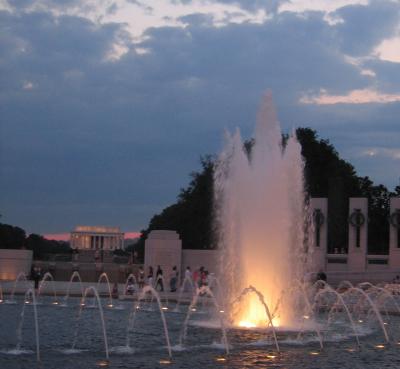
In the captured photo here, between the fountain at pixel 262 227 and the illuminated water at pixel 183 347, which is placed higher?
the fountain at pixel 262 227

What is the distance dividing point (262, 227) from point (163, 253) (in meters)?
19.9

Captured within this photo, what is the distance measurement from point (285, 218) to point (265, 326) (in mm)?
2952

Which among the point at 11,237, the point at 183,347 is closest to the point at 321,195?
the point at 183,347

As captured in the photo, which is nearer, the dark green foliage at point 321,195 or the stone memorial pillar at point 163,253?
the stone memorial pillar at point 163,253

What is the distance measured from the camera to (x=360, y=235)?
46.0 meters

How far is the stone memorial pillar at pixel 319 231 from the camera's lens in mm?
45625

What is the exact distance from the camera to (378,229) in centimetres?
7188

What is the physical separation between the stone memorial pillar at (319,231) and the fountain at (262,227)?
2233 centimetres

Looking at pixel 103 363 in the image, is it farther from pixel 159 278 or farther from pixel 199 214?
pixel 199 214

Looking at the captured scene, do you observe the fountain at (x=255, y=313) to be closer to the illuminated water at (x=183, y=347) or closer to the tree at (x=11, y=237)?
the illuminated water at (x=183, y=347)

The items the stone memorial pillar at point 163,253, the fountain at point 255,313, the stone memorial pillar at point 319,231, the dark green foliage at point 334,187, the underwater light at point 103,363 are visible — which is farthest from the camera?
the dark green foliage at point 334,187

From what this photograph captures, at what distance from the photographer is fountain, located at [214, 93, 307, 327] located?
2136 cm

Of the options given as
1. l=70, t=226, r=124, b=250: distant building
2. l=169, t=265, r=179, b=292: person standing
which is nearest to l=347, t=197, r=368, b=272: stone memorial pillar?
l=169, t=265, r=179, b=292: person standing

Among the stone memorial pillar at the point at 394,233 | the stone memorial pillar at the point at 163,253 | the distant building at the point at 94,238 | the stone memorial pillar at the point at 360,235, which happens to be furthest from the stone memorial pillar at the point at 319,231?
the distant building at the point at 94,238
